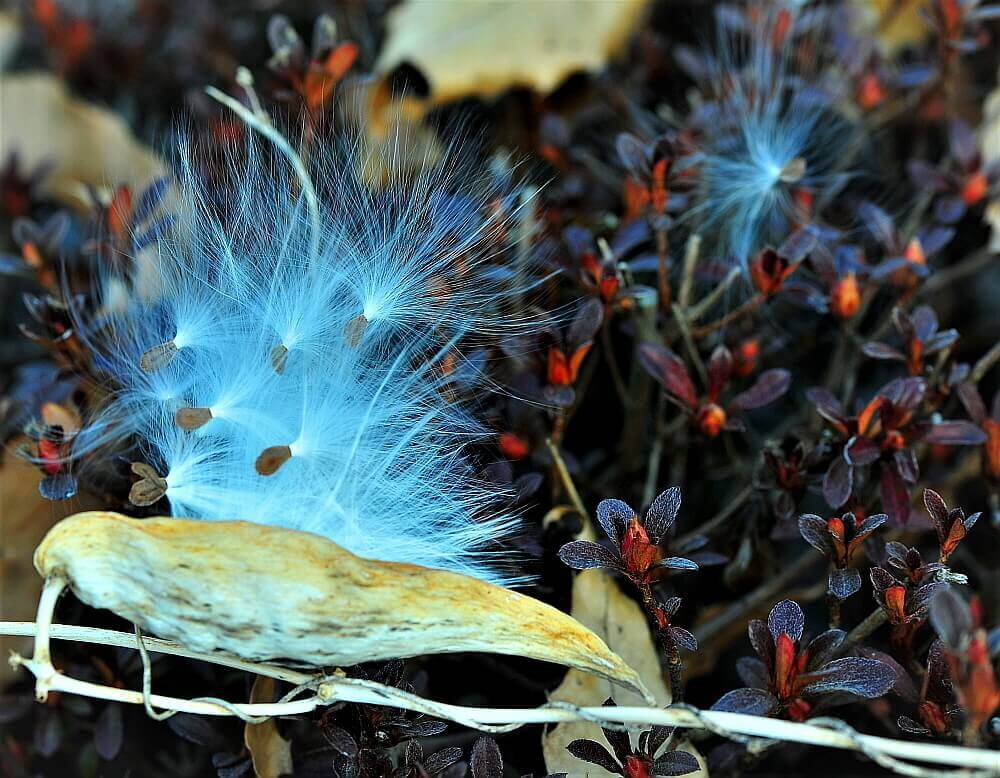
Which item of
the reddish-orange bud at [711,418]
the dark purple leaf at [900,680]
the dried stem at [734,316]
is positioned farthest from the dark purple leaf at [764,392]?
the dark purple leaf at [900,680]

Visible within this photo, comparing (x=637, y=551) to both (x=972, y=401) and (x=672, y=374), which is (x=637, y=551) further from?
(x=972, y=401)

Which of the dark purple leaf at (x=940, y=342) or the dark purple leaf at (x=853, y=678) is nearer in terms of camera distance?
the dark purple leaf at (x=853, y=678)

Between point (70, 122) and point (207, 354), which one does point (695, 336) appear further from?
point (70, 122)

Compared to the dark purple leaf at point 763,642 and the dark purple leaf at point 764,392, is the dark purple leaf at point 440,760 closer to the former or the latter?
the dark purple leaf at point 763,642

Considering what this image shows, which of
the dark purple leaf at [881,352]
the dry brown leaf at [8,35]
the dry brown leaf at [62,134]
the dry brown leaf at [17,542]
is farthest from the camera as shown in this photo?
the dry brown leaf at [8,35]

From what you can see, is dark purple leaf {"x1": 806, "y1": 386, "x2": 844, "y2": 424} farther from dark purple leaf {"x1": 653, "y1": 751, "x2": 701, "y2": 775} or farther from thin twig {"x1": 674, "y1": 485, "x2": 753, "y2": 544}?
dark purple leaf {"x1": 653, "y1": 751, "x2": 701, "y2": 775}

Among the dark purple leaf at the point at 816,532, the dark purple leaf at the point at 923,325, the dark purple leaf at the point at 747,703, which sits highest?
the dark purple leaf at the point at 923,325
